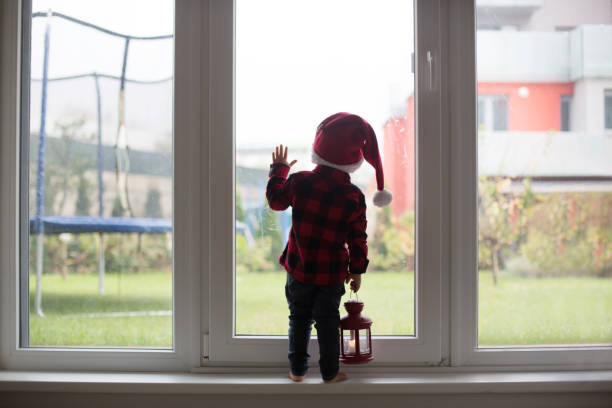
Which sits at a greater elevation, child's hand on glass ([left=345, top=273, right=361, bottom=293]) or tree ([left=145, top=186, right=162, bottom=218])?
tree ([left=145, top=186, right=162, bottom=218])

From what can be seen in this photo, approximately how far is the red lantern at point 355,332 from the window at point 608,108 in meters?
1.11

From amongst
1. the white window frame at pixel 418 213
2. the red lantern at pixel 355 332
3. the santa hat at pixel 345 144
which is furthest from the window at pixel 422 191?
the santa hat at pixel 345 144

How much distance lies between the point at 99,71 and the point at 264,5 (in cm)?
65

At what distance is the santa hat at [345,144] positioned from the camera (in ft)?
5.21

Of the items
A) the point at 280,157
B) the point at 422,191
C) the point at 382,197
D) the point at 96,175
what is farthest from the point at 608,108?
the point at 96,175

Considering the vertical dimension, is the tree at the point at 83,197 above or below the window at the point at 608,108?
below

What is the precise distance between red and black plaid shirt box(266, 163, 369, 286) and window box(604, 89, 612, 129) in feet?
3.17

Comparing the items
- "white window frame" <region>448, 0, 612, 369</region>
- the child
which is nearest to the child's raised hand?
the child

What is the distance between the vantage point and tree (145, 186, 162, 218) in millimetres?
1847

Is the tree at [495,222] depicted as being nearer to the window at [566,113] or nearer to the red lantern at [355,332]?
the window at [566,113]

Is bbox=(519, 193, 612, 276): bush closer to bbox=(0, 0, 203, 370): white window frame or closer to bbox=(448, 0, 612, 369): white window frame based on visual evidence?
bbox=(448, 0, 612, 369): white window frame

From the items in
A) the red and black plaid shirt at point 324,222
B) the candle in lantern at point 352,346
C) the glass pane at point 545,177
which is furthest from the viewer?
the glass pane at point 545,177

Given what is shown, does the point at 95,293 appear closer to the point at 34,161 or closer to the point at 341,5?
the point at 34,161

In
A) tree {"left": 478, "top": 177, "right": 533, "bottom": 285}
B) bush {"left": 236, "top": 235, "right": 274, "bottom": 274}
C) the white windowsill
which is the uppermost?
tree {"left": 478, "top": 177, "right": 533, "bottom": 285}
